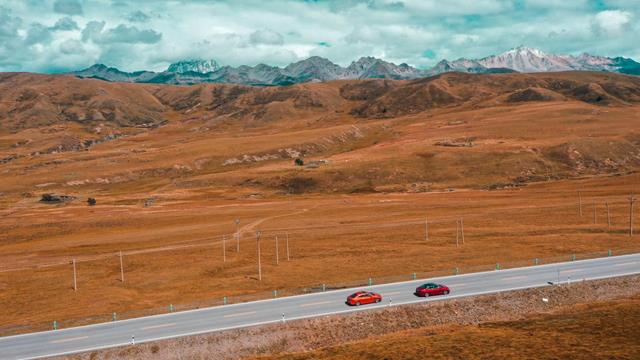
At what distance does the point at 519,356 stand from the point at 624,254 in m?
52.1

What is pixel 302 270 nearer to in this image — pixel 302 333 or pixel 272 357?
pixel 302 333

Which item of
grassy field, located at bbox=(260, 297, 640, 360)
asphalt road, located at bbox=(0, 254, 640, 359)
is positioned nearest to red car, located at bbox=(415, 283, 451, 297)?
asphalt road, located at bbox=(0, 254, 640, 359)

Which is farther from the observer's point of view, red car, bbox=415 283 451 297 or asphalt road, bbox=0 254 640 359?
red car, bbox=415 283 451 297

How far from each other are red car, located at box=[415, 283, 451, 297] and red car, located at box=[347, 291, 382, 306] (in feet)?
16.9

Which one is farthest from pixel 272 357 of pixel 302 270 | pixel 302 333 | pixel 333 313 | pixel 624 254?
pixel 624 254

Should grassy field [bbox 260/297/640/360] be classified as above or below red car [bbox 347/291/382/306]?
below

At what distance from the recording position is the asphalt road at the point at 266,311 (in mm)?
50125

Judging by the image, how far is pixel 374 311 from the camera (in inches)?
2169

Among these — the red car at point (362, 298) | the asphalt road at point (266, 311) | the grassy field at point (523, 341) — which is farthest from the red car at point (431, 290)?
the grassy field at point (523, 341)

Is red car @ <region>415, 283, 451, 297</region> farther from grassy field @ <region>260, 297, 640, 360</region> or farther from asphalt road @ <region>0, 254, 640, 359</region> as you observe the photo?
grassy field @ <region>260, 297, 640, 360</region>

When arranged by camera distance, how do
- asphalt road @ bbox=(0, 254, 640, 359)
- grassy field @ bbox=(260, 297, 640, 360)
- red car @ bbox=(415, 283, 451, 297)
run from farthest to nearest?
1. red car @ bbox=(415, 283, 451, 297)
2. asphalt road @ bbox=(0, 254, 640, 359)
3. grassy field @ bbox=(260, 297, 640, 360)

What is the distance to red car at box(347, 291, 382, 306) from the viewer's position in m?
57.8

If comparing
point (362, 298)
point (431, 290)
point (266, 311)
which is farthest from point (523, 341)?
point (266, 311)

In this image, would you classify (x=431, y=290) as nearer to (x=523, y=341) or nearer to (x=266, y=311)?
(x=523, y=341)
